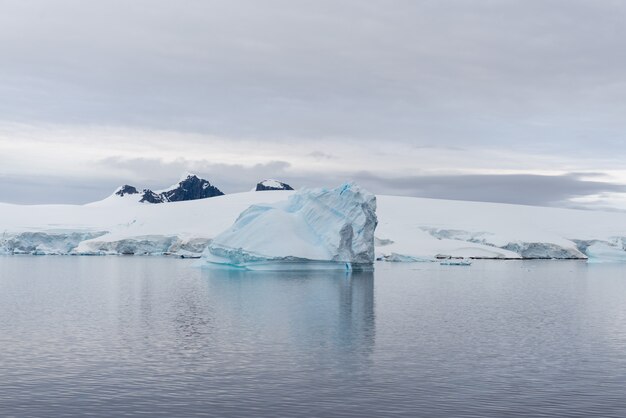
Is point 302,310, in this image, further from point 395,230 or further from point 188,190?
point 188,190

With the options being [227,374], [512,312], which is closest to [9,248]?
[512,312]

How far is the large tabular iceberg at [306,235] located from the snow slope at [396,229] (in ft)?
92.4

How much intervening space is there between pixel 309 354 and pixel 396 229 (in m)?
80.4

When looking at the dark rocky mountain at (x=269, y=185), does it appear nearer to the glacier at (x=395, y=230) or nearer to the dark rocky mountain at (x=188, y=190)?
the dark rocky mountain at (x=188, y=190)

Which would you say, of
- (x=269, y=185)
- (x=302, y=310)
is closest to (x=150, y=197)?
(x=269, y=185)

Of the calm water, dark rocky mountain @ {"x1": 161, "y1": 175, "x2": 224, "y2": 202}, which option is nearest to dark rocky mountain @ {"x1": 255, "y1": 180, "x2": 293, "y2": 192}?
dark rocky mountain @ {"x1": 161, "y1": 175, "x2": 224, "y2": 202}

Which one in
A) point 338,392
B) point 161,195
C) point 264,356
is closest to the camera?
point 338,392

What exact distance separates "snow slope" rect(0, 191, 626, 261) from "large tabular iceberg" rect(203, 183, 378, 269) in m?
28.2

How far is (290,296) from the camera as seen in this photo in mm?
36406

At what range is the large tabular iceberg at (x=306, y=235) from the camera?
174ft

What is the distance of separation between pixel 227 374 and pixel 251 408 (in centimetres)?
303

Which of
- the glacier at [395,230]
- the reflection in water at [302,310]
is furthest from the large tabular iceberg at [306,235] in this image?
the glacier at [395,230]

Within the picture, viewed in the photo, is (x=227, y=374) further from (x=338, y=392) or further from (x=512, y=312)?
(x=512, y=312)

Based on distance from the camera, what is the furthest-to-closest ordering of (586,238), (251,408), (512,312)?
(586,238), (512,312), (251,408)
